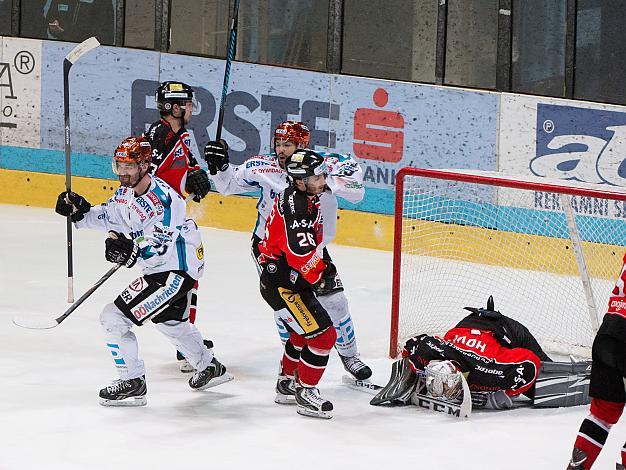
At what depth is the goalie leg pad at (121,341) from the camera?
5.41 m

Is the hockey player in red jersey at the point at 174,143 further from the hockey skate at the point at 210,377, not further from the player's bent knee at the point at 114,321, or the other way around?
the player's bent knee at the point at 114,321

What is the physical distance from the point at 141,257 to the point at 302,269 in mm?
752

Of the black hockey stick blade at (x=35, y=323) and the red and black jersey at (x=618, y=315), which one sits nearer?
the red and black jersey at (x=618, y=315)

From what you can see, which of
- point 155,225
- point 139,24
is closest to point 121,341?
point 155,225

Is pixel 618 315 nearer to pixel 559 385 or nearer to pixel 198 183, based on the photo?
pixel 559 385

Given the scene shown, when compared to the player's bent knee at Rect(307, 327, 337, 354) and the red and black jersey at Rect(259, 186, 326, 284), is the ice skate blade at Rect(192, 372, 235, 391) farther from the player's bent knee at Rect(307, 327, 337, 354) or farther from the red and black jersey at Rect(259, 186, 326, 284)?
the red and black jersey at Rect(259, 186, 326, 284)

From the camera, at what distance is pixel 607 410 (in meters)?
4.18

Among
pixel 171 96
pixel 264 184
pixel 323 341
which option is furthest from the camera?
pixel 171 96

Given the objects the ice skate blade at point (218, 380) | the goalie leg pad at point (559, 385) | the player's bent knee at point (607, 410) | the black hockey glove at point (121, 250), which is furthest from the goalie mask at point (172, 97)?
the player's bent knee at point (607, 410)

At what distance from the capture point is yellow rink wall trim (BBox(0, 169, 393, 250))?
9.21 meters

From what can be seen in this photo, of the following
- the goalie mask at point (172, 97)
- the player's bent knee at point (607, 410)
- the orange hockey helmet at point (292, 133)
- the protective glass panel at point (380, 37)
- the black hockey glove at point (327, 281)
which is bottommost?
the player's bent knee at point (607, 410)

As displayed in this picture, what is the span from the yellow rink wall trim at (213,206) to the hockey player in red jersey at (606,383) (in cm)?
494

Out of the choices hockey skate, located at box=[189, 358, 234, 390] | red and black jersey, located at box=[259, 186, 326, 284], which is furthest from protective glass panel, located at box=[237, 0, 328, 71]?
red and black jersey, located at box=[259, 186, 326, 284]

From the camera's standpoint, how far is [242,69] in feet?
31.5
